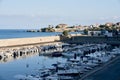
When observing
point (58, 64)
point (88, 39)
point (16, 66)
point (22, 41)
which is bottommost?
point (16, 66)

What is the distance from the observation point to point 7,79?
2244cm

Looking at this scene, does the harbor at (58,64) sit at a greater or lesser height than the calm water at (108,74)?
lesser

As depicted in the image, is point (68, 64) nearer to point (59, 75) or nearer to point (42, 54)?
point (59, 75)

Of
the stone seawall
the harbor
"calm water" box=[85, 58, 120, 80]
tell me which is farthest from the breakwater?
"calm water" box=[85, 58, 120, 80]

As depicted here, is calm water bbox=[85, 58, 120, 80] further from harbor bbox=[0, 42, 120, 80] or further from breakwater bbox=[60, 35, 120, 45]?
breakwater bbox=[60, 35, 120, 45]

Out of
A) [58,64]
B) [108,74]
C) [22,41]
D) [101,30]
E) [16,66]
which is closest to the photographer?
[108,74]

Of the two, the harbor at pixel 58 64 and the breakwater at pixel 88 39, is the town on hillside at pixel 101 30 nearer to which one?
the breakwater at pixel 88 39

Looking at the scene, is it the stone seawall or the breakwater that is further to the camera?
the breakwater

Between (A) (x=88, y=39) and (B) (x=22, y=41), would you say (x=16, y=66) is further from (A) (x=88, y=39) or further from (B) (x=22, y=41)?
(A) (x=88, y=39)

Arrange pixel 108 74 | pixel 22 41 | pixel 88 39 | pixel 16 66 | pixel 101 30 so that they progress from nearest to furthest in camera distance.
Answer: pixel 108 74 < pixel 16 66 < pixel 22 41 < pixel 88 39 < pixel 101 30

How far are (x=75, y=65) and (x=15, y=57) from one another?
11988 millimetres

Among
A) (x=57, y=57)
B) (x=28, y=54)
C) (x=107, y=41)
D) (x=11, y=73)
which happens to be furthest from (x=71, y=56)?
(x=107, y=41)

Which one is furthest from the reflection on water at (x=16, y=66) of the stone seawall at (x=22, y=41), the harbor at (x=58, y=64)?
the stone seawall at (x=22, y=41)

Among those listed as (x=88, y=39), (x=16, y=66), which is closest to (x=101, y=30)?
(x=88, y=39)
